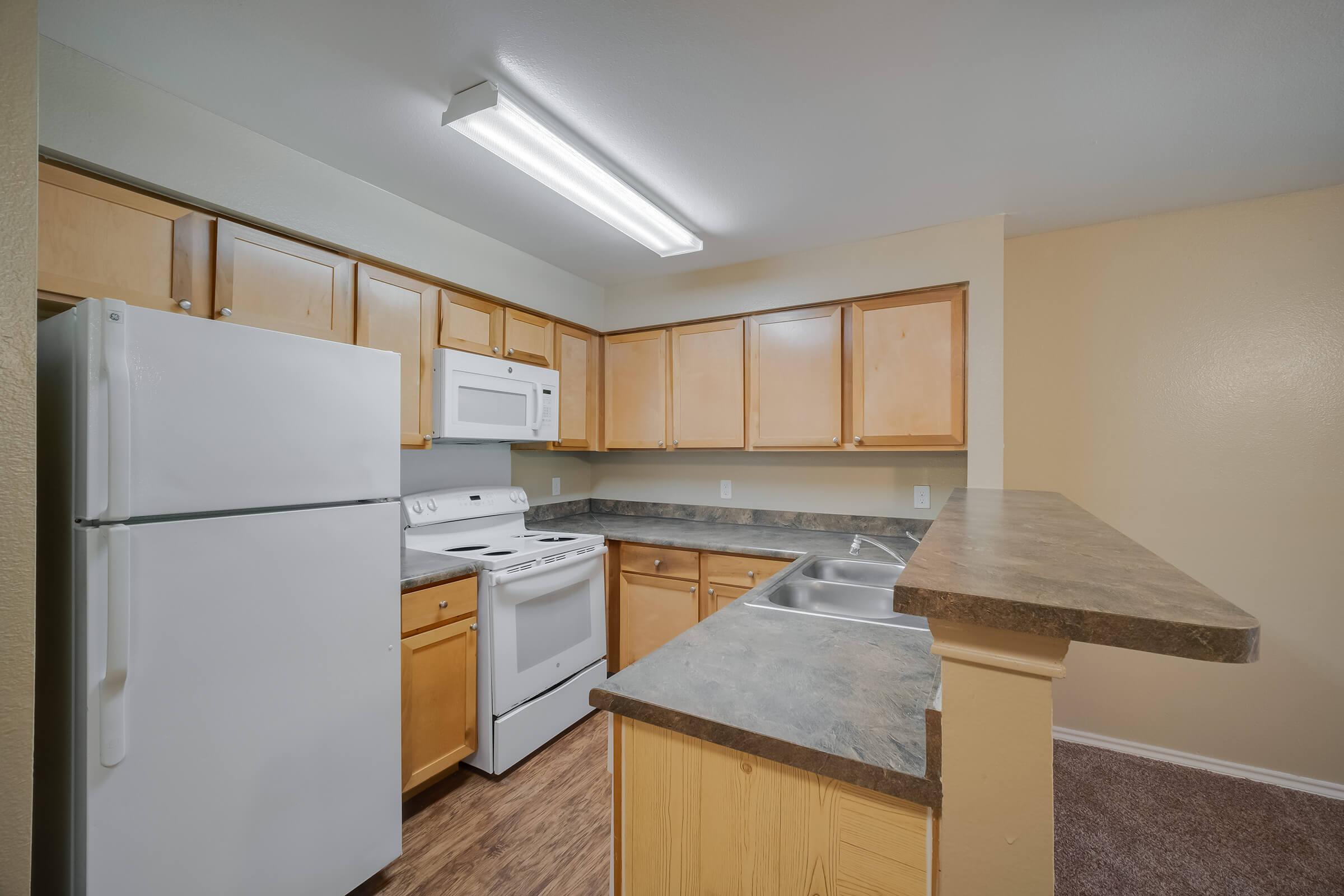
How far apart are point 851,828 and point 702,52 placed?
1.73 meters

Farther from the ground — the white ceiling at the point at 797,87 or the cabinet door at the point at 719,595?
the white ceiling at the point at 797,87

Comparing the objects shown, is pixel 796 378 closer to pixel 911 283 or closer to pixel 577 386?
pixel 911 283

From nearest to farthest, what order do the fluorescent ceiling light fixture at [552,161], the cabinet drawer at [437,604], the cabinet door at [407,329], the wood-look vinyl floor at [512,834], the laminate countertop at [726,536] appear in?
the fluorescent ceiling light fixture at [552,161] → the wood-look vinyl floor at [512,834] → the cabinet drawer at [437,604] → the cabinet door at [407,329] → the laminate countertop at [726,536]

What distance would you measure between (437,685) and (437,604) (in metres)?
0.32

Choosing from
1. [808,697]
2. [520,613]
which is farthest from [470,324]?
[808,697]

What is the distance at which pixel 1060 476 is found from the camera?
244cm

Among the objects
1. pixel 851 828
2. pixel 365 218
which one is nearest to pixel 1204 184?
pixel 851 828

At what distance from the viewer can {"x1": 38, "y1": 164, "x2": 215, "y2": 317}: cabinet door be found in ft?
4.24

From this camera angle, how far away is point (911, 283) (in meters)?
2.36

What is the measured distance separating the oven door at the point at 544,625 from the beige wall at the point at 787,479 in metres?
0.92

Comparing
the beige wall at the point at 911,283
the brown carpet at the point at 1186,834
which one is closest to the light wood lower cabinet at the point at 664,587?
the beige wall at the point at 911,283

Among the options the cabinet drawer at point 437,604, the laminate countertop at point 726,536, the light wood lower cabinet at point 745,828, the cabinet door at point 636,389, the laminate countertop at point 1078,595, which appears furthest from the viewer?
the cabinet door at point 636,389

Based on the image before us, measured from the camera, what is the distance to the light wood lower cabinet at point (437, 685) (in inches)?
70.1

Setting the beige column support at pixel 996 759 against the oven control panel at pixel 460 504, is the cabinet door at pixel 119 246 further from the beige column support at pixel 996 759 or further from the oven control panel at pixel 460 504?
the beige column support at pixel 996 759
